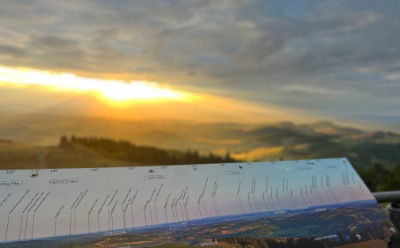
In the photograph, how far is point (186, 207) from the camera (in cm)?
285

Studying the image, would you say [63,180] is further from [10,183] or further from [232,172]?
[232,172]

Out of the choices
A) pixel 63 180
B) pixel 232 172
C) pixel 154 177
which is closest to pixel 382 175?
pixel 232 172

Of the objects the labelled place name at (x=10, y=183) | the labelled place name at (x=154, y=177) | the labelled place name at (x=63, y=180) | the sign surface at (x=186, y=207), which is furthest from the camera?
the labelled place name at (x=154, y=177)

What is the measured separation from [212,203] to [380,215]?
1.53 meters

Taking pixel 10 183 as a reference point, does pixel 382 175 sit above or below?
below

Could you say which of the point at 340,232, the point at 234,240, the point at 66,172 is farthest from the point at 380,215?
the point at 66,172

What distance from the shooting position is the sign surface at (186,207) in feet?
8.19

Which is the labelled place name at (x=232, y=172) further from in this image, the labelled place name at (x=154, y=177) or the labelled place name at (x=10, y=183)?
the labelled place name at (x=10, y=183)

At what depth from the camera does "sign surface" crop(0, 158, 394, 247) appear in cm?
250

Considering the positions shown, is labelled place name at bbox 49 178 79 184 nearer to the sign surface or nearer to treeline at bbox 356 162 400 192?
the sign surface

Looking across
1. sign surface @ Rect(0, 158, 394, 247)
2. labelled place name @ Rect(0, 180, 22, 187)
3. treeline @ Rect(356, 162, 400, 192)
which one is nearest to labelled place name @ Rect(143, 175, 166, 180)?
sign surface @ Rect(0, 158, 394, 247)

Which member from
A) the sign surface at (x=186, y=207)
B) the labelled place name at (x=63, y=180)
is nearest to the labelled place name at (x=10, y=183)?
the sign surface at (x=186, y=207)

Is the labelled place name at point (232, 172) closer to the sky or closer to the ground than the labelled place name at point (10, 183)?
closer to the ground

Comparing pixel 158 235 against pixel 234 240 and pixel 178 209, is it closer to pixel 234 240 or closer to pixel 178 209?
pixel 178 209
